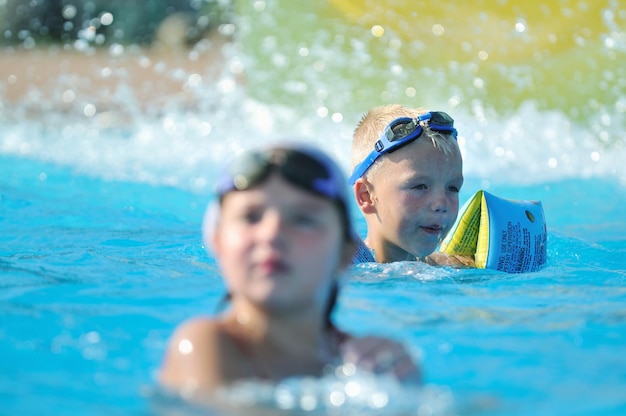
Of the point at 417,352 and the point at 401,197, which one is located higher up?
the point at 401,197

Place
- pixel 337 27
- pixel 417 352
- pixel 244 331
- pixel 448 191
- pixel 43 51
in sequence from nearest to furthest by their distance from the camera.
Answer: pixel 244 331, pixel 417 352, pixel 448 191, pixel 337 27, pixel 43 51

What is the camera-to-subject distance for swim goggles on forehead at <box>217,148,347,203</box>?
2.81 meters

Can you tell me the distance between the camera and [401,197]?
5371 millimetres

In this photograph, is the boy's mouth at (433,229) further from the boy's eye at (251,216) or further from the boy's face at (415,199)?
the boy's eye at (251,216)

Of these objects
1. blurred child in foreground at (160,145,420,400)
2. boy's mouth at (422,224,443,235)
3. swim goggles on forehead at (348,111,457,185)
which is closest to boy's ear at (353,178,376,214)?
swim goggles on forehead at (348,111,457,185)

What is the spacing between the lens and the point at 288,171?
9.23 feet

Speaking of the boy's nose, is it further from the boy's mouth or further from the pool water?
the boy's mouth

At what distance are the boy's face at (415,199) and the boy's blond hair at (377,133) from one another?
2.2 inches

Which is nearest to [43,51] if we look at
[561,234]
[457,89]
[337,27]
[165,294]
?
[337,27]

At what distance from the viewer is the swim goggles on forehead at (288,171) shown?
281 cm

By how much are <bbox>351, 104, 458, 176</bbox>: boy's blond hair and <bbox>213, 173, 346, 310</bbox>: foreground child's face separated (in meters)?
2.66

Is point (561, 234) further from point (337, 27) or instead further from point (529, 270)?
point (337, 27)

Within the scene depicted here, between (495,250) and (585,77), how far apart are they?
657 centimetres

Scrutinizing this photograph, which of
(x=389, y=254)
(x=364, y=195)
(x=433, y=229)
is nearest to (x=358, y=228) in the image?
(x=364, y=195)
